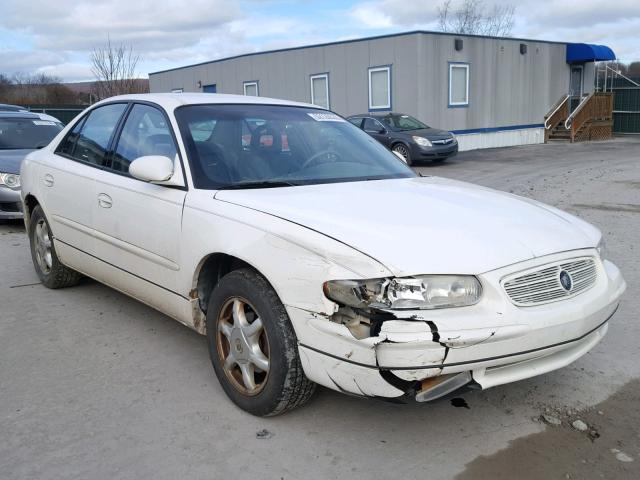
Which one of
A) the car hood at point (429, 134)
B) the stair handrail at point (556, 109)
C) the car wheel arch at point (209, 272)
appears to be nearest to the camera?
the car wheel arch at point (209, 272)

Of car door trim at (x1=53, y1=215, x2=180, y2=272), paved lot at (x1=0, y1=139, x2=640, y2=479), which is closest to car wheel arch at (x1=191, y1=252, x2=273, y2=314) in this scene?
car door trim at (x1=53, y1=215, x2=180, y2=272)

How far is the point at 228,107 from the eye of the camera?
163 inches

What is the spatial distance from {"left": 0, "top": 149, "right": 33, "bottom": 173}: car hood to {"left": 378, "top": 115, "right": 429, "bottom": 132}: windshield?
34.2ft

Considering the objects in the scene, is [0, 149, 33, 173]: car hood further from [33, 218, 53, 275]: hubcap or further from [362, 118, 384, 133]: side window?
[362, 118, 384, 133]: side window

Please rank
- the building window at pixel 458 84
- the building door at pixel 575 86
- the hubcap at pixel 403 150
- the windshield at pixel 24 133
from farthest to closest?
the building door at pixel 575 86, the building window at pixel 458 84, the hubcap at pixel 403 150, the windshield at pixel 24 133

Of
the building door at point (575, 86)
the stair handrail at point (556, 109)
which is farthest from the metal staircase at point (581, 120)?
the building door at point (575, 86)

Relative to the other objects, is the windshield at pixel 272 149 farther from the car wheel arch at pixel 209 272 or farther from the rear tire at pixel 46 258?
the rear tire at pixel 46 258

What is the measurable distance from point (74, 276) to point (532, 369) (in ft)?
13.1

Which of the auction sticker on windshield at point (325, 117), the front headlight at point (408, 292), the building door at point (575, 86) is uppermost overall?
the building door at point (575, 86)

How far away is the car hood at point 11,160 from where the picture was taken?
829 centimetres

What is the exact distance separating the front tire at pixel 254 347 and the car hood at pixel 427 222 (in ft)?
1.30

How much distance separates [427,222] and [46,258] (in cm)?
380

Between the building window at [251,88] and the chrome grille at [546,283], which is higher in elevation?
the building window at [251,88]

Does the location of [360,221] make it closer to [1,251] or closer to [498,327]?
[498,327]
